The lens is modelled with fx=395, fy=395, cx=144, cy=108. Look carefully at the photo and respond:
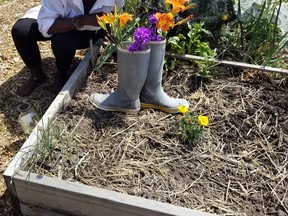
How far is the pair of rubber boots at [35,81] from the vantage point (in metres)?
2.72

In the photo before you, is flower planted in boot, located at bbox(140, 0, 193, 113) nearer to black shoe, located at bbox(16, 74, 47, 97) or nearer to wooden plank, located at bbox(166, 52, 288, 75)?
wooden plank, located at bbox(166, 52, 288, 75)

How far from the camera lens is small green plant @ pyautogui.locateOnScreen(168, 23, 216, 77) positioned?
8.54ft

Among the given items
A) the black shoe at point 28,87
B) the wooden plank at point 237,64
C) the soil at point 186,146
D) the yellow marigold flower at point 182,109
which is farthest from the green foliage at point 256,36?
the black shoe at point 28,87

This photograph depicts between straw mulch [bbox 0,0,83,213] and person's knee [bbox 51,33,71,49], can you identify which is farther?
person's knee [bbox 51,33,71,49]

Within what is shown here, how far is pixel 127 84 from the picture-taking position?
7.22 feet

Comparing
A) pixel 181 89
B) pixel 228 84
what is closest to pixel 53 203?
pixel 181 89

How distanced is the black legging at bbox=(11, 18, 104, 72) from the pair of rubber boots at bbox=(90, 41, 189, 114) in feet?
1.27

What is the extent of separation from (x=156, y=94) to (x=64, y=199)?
84cm

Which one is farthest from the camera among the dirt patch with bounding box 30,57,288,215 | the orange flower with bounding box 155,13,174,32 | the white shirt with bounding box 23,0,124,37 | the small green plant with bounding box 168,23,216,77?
the small green plant with bounding box 168,23,216,77

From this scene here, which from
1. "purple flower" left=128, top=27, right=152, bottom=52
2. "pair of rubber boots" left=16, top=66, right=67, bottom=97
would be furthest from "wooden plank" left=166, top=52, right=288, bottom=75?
"pair of rubber boots" left=16, top=66, right=67, bottom=97

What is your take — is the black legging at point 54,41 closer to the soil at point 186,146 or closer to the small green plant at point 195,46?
the soil at point 186,146

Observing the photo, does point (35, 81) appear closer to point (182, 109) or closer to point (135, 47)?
point (135, 47)

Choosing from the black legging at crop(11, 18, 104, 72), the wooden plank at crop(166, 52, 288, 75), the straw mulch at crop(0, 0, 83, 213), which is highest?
the black legging at crop(11, 18, 104, 72)

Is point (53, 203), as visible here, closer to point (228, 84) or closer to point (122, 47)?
point (122, 47)
